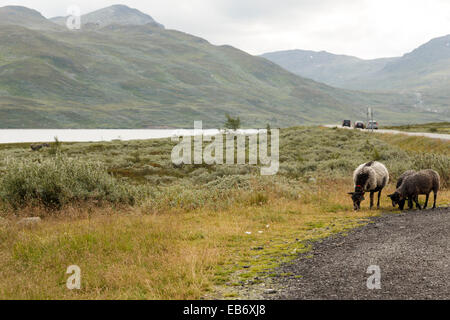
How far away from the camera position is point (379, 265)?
7.95 m

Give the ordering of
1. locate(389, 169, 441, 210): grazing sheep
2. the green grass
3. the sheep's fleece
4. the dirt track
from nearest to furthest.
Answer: the dirt track → the green grass → locate(389, 169, 441, 210): grazing sheep → the sheep's fleece

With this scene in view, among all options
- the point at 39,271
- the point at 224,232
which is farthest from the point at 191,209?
the point at 39,271

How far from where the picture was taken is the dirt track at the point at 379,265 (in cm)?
661

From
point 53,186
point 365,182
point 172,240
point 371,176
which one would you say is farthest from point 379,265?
point 53,186

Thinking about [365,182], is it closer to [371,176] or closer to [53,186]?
[371,176]

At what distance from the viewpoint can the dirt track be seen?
661 centimetres

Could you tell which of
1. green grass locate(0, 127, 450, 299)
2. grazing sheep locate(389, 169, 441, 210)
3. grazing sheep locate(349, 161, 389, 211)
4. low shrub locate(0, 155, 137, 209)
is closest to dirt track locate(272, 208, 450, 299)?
green grass locate(0, 127, 450, 299)

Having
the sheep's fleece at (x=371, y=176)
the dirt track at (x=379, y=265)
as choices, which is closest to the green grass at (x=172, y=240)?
the dirt track at (x=379, y=265)

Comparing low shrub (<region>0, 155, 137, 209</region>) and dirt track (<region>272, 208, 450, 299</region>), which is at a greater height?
low shrub (<region>0, 155, 137, 209</region>)

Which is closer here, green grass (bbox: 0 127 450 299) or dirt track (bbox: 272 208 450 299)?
dirt track (bbox: 272 208 450 299)

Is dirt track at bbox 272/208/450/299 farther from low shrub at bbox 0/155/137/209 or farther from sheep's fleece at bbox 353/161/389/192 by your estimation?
low shrub at bbox 0/155/137/209

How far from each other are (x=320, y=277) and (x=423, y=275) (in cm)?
190

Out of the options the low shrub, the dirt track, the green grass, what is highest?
the low shrub

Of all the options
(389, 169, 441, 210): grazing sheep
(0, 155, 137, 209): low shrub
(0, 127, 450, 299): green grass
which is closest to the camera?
(0, 127, 450, 299): green grass
